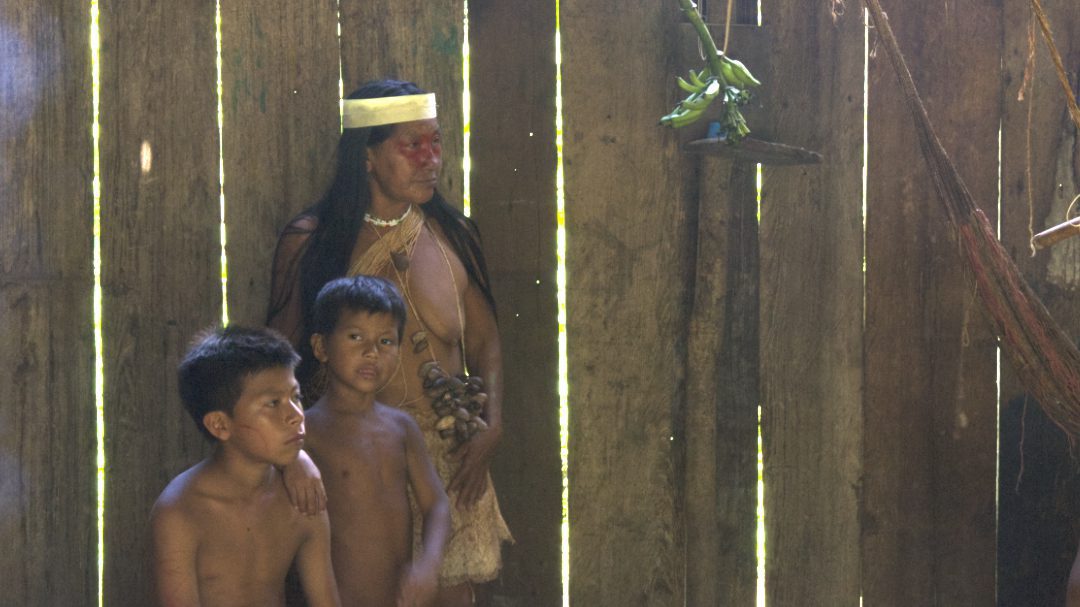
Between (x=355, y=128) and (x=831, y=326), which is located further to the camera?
(x=831, y=326)

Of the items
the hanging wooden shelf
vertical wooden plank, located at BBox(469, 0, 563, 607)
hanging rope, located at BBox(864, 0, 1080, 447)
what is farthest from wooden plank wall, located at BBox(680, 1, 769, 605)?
hanging rope, located at BBox(864, 0, 1080, 447)

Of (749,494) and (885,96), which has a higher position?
(885,96)

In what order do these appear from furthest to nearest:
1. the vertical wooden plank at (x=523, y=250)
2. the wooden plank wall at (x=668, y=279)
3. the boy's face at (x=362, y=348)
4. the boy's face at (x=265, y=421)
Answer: the vertical wooden plank at (x=523, y=250) < the wooden plank wall at (x=668, y=279) < the boy's face at (x=362, y=348) < the boy's face at (x=265, y=421)

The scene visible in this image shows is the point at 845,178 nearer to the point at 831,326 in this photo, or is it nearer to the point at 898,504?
the point at 831,326

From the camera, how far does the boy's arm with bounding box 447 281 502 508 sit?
11.3 feet

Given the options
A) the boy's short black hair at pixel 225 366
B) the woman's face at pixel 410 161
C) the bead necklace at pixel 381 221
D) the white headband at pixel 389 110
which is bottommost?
→ the boy's short black hair at pixel 225 366

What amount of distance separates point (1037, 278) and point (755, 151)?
979 millimetres

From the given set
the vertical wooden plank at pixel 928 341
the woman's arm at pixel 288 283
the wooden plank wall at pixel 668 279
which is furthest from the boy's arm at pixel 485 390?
the vertical wooden plank at pixel 928 341

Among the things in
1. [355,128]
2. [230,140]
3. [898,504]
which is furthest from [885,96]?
[230,140]

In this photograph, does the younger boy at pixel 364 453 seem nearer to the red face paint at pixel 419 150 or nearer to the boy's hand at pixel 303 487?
the boy's hand at pixel 303 487

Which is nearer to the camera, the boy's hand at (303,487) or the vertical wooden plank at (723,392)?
the boy's hand at (303,487)

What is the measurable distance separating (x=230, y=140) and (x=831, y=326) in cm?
178

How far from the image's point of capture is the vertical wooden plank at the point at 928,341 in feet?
12.9

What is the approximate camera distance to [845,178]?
3945 millimetres
